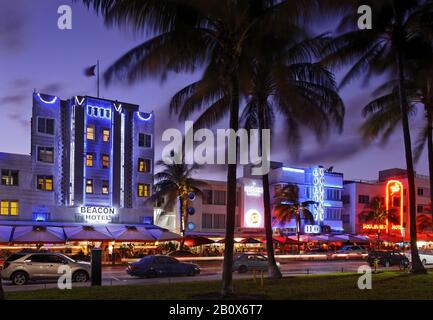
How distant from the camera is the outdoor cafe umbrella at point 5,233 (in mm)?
40188

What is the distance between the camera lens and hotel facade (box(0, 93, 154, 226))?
47750mm

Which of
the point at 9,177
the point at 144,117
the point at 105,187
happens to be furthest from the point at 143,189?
the point at 9,177

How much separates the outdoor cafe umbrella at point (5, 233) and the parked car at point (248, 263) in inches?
616

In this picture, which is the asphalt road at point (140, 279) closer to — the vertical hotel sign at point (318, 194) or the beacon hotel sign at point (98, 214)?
the beacon hotel sign at point (98, 214)

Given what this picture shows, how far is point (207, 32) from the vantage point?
18.9m

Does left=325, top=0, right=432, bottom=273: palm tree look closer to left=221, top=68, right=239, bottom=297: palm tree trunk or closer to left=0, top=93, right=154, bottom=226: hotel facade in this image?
left=221, top=68, right=239, bottom=297: palm tree trunk

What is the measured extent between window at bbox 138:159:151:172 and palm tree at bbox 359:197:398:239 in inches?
1564

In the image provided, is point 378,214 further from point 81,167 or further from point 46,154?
point 46,154

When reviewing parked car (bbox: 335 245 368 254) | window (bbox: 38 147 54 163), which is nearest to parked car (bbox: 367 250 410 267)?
parked car (bbox: 335 245 368 254)

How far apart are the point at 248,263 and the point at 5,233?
1703 centimetres

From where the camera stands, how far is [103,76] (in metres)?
18.2
